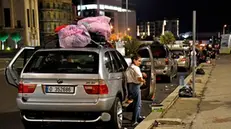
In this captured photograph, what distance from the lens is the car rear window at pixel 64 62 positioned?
7.04 metres

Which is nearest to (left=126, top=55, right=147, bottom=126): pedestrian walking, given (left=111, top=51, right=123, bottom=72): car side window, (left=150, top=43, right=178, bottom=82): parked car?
(left=111, top=51, right=123, bottom=72): car side window

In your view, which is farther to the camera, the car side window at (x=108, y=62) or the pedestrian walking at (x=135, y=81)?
the pedestrian walking at (x=135, y=81)

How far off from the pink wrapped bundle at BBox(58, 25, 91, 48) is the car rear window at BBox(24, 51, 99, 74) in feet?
1.00

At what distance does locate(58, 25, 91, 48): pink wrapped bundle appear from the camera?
7645 mm

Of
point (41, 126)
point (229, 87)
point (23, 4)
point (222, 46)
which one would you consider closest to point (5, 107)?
point (41, 126)

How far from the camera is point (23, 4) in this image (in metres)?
82.5

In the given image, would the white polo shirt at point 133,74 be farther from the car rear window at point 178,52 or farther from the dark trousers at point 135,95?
the car rear window at point 178,52

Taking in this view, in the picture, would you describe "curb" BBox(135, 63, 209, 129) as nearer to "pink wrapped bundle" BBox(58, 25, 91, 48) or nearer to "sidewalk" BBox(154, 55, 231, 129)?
"sidewalk" BBox(154, 55, 231, 129)

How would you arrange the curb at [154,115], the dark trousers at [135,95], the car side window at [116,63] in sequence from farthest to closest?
1. the dark trousers at [135,95]
2. the car side window at [116,63]
3. the curb at [154,115]

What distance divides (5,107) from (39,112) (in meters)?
4.29

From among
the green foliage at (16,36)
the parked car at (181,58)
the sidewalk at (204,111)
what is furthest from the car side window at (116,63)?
the green foliage at (16,36)

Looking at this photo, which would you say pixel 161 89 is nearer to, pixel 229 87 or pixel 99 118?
pixel 229 87

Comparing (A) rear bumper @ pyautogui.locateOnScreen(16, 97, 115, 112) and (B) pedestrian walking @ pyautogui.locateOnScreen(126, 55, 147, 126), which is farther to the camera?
(B) pedestrian walking @ pyautogui.locateOnScreen(126, 55, 147, 126)

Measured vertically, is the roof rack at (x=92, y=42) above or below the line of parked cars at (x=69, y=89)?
above
